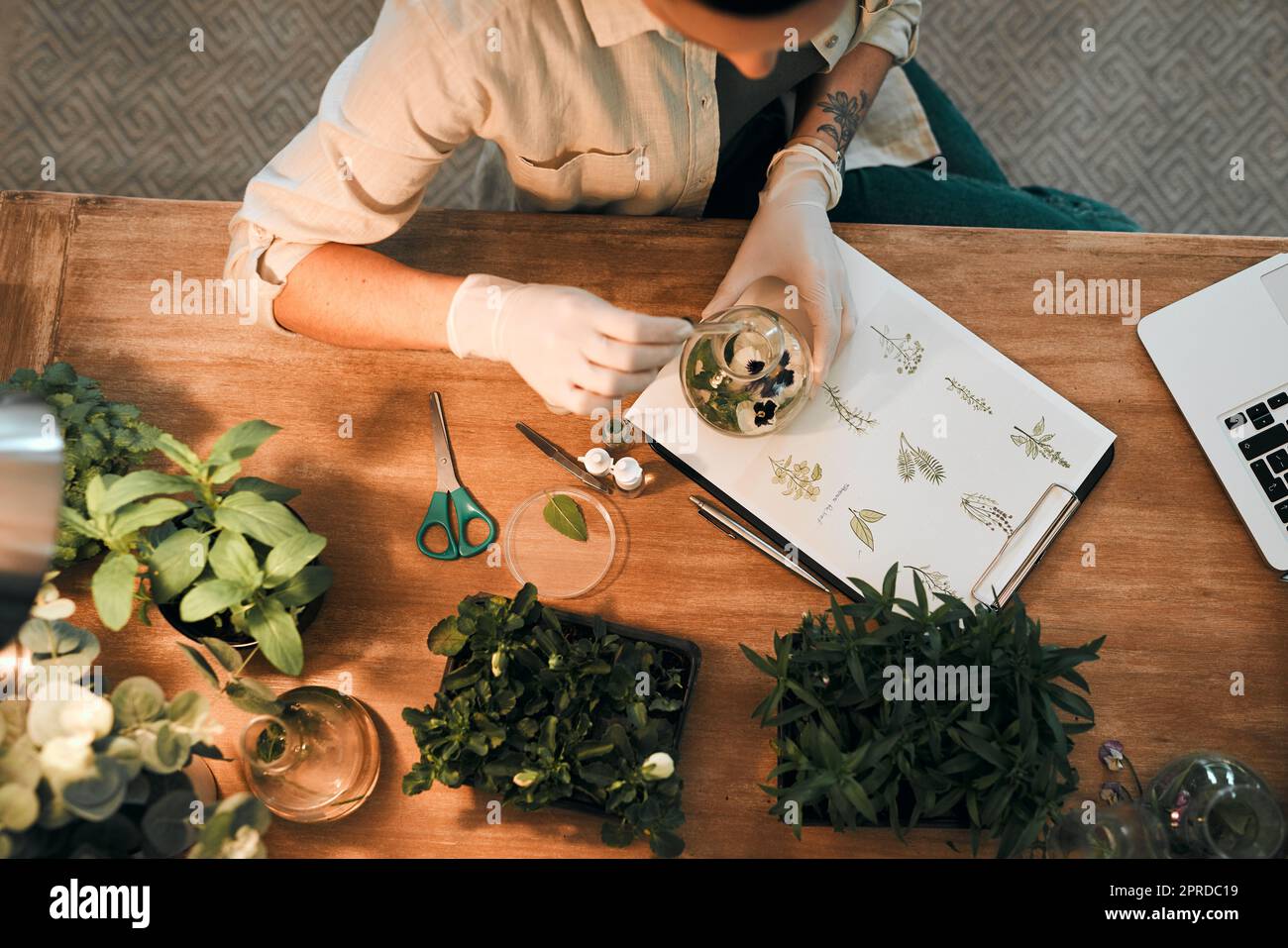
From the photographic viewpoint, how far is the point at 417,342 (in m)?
0.97

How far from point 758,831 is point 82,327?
949mm

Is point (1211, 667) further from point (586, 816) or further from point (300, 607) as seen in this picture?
point (300, 607)

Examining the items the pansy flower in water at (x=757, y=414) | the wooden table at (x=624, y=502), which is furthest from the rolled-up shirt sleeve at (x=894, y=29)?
the pansy flower in water at (x=757, y=414)

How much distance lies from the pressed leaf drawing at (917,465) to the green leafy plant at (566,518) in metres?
0.36

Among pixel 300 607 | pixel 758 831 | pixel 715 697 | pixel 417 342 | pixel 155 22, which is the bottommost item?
pixel 758 831

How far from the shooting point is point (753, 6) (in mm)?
651

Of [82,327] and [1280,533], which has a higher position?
[82,327]

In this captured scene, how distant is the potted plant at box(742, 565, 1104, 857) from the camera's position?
769 mm

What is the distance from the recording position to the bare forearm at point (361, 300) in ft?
3.10

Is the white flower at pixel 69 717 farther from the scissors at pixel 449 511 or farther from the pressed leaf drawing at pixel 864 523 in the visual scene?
the pressed leaf drawing at pixel 864 523

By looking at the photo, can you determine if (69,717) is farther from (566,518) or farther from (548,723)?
(566,518)

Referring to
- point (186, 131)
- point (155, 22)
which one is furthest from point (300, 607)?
point (155, 22)
